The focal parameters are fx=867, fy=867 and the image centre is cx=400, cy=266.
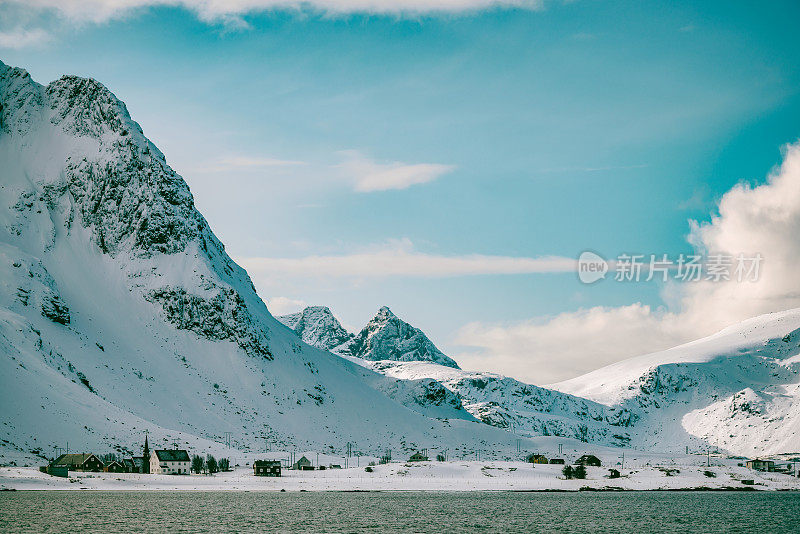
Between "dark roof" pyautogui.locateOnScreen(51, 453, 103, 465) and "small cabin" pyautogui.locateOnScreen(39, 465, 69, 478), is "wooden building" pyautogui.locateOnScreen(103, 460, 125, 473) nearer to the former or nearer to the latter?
"dark roof" pyautogui.locateOnScreen(51, 453, 103, 465)

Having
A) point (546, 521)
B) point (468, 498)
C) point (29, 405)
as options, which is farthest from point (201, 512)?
point (29, 405)

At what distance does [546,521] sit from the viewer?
10531 centimetres

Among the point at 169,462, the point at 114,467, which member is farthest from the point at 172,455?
the point at 114,467

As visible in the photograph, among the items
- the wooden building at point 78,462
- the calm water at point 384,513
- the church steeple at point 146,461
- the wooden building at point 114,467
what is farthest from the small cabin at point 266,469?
the wooden building at point 78,462

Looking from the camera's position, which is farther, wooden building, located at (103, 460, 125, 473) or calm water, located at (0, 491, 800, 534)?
wooden building, located at (103, 460, 125, 473)

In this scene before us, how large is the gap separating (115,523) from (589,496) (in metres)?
98.4

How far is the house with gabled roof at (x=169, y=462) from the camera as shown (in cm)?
18812

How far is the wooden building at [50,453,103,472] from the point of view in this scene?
174m

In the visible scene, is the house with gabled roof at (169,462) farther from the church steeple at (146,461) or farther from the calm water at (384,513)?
the calm water at (384,513)

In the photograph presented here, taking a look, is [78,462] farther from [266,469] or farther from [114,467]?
[266,469]

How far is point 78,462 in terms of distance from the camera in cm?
17575

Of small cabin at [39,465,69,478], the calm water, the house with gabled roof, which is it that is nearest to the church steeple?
the house with gabled roof

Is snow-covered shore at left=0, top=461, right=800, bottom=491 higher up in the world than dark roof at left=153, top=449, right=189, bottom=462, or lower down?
lower down

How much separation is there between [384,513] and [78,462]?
287 feet
